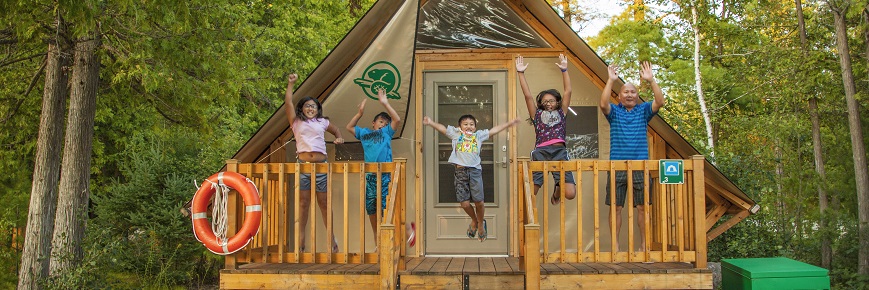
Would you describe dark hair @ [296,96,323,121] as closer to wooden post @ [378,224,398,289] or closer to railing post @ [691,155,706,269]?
wooden post @ [378,224,398,289]

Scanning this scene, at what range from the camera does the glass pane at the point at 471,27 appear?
24.4 ft

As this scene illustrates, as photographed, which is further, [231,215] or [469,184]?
[469,184]

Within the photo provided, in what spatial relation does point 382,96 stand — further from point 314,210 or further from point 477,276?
point 477,276

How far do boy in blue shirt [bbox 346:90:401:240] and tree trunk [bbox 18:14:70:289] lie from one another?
4665mm

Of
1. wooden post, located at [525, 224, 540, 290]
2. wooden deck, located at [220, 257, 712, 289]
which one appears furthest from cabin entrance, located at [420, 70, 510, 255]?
wooden post, located at [525, 224, 540, 290]

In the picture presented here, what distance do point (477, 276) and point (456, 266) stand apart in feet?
1.17

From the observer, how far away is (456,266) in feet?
19.1

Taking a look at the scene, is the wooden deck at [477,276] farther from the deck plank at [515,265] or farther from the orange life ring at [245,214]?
the orange life ring at [245,214]

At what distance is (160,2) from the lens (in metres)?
7.57

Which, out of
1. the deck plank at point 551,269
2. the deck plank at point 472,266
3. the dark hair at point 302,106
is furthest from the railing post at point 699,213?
the dark hair at point 302,106

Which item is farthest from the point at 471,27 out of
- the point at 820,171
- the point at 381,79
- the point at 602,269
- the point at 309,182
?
the point at 820,171

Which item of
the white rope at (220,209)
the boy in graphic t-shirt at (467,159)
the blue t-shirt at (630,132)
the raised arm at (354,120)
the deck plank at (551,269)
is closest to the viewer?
the deck plank at (551,269)

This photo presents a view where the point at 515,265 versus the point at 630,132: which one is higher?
the point at 630,132

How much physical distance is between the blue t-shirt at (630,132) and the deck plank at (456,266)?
164 centimetres
